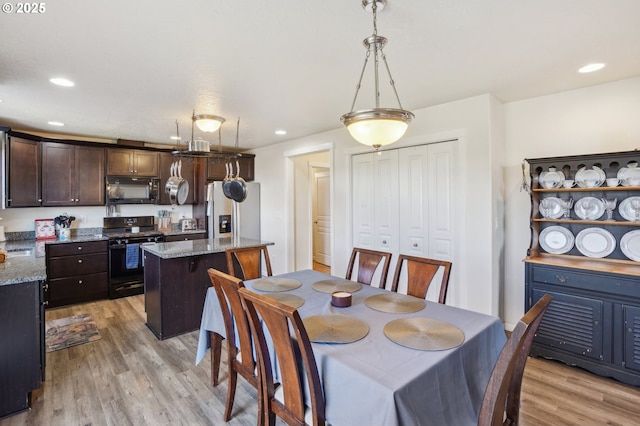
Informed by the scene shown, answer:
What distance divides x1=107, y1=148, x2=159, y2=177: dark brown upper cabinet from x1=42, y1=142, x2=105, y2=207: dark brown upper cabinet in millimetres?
117

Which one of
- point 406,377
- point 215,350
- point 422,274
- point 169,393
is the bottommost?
point 169,393

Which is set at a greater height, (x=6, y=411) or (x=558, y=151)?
(x=558, y=151)

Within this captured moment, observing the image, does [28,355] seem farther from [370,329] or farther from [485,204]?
[485,204]

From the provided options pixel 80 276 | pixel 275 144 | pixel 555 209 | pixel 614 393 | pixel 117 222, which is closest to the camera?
pixel 614 393

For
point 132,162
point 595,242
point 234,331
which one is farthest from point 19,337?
point 595,242

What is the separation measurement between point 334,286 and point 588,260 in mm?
2272

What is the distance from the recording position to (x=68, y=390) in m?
2.43

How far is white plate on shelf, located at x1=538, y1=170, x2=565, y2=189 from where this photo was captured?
9.64 feet

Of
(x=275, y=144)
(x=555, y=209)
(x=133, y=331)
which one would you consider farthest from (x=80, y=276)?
(x=555, y=209)

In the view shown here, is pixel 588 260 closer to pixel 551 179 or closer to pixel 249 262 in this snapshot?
pixel 551 179

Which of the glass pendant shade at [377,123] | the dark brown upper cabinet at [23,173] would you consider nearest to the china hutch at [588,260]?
the glass pendant shade at [377,123]

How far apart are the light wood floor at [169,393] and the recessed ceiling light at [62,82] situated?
2.42 metres

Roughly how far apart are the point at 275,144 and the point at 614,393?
507 centimetres

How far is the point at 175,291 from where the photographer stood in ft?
11.0
